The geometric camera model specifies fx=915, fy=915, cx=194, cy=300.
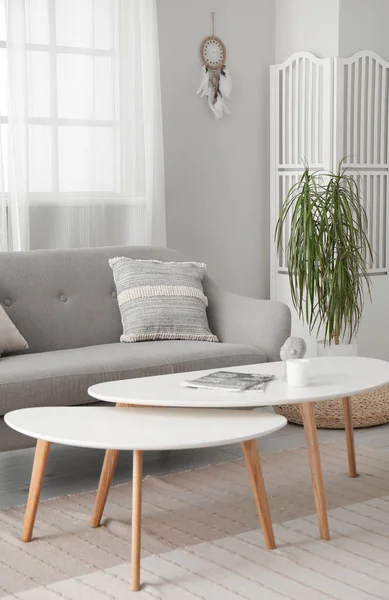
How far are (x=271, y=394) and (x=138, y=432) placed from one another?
454mm

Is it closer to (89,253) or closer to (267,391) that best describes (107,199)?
(89,253)

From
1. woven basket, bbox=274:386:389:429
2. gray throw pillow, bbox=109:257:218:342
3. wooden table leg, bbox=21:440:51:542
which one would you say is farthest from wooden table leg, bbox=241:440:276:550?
woven basket, bbox=274:386:389:429

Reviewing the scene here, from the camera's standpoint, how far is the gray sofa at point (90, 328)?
10.9 feet

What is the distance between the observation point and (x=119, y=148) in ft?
15.9

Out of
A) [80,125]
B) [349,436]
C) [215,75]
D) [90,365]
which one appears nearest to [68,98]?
[80,125]

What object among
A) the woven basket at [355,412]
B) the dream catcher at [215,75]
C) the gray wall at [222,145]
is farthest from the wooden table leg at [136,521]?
the dream catcher at [215,75]

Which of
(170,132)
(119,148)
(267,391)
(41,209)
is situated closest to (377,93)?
(170,132)

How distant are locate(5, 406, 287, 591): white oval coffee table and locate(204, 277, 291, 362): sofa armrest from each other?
3.74ft

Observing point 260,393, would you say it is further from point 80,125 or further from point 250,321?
point 80,125

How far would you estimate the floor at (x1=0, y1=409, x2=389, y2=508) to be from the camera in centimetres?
329

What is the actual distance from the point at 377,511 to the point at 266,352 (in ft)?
3.35

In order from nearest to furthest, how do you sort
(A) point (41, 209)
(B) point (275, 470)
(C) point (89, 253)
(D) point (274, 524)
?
1. (D) point (274, 524)
2. (B) point (275, 470)
3. (C) point (89, 253)
4. (A) point (41, 209)

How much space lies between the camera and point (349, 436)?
3283 millimetres

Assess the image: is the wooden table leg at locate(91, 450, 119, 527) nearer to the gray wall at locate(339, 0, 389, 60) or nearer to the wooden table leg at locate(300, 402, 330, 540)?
the wooden table leg at locate(300, 402, 330, 540)
